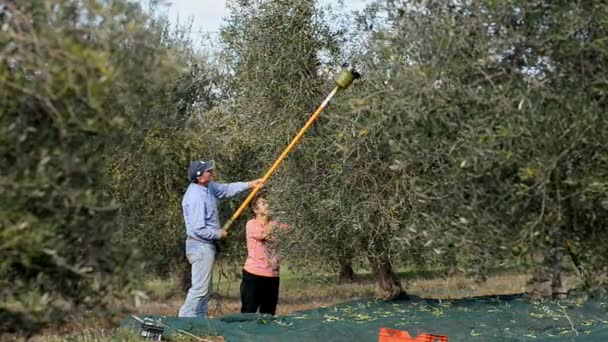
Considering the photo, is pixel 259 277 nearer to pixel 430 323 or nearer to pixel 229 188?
pixel 229 188

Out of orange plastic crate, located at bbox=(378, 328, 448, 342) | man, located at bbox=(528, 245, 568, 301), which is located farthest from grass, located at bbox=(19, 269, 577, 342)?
man, located at bbox=(528, 245, 568, 301)

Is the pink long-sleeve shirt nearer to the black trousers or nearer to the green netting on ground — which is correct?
the black trousers

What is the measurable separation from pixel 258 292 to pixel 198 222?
185 centimetres

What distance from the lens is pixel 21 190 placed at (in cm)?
472

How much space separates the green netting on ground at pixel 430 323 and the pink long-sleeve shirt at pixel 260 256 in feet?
2.47

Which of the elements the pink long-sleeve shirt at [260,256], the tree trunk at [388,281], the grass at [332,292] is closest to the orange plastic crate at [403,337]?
the pink long-sleeve shirt at [260,256]

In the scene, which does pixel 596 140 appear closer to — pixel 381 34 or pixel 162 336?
pixel 381 34

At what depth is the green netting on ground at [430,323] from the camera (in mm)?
11297

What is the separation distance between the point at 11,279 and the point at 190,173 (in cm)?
687

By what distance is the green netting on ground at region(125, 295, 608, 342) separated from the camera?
37.1 ft

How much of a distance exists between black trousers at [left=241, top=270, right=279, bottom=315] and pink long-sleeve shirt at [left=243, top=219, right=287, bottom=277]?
8cm

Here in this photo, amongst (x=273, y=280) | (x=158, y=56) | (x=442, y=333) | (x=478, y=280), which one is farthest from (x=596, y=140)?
(x=273, y=280)

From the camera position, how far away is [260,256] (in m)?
13.3

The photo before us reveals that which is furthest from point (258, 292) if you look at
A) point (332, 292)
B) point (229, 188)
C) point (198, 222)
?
point (332, 292)
